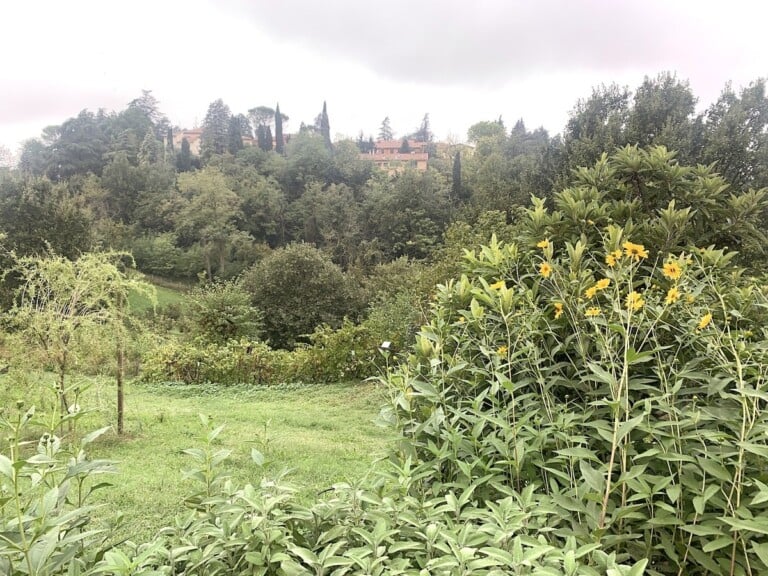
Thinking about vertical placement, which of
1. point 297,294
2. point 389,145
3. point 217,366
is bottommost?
point 217,366

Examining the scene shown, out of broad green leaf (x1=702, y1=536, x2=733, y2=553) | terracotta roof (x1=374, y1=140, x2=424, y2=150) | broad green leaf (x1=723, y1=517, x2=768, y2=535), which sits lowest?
broad green leaf (x1=702, y1=536, x2=733, y2=553)

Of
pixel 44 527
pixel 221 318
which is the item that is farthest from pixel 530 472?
pixel 221 318

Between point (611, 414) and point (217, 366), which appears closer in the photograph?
point (611, 414)

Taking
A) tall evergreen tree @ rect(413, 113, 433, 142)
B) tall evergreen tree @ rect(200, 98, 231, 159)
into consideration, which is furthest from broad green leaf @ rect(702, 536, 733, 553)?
tall evergreen tree @ rect(413, 113, 433, 142)

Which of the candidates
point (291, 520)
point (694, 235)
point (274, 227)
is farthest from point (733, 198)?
point (274, 227)

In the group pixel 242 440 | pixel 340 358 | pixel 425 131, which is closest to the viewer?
pixel 242 440

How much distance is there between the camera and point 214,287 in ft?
40.6

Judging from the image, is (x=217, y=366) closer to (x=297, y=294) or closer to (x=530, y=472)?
(x=297, y=294)

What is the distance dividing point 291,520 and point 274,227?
28.4 m

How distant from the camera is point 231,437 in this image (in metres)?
4.82

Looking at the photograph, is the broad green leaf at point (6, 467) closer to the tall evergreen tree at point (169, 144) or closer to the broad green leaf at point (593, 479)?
the broad green leaf at point (593, 479)

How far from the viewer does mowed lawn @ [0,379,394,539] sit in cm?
324

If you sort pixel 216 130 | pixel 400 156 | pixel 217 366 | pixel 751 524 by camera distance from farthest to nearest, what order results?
pixel 400 156 < pixel 216 130 < pixel 217 366 < pixel 751 524

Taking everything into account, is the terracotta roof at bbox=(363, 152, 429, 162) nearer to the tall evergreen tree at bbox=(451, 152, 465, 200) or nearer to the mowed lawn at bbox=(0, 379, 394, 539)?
the tall evergreen tree at bbox=(451, 152, 465, 200)
